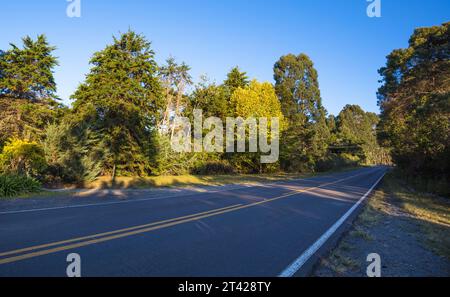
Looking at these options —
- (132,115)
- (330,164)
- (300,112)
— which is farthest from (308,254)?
(330,164)

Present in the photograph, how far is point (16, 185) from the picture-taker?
11.6 m

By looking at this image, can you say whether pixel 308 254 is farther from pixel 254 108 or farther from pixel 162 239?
pixel 254 108

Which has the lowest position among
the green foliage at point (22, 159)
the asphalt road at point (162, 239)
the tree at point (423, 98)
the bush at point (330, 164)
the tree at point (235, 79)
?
the bush at point (330, 164)

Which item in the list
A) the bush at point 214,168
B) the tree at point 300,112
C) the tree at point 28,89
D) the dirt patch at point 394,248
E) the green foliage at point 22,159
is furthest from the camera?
the tree at point 300,112

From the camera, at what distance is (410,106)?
19.9 m

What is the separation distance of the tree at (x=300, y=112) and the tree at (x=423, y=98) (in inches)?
608

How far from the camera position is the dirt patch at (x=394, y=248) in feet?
14.6

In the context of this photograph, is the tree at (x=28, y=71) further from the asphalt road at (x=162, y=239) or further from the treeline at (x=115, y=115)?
the asphalt road at (x=162, y=239)

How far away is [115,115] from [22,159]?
9.09 meters

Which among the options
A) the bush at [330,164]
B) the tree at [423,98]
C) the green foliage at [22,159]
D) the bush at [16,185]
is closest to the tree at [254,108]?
the tree at [423,98]

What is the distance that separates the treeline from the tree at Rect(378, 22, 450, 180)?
49.5 ft
